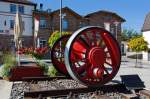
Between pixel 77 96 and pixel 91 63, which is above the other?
pixel 91 63

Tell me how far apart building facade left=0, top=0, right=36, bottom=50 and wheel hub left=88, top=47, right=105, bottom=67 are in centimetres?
4437

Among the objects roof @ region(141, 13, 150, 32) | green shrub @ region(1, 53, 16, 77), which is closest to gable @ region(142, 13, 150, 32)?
roof @ region(141, 13, 150, 32)

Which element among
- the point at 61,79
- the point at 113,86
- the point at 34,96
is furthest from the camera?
the point at 61,79

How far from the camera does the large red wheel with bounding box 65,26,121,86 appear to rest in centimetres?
1173

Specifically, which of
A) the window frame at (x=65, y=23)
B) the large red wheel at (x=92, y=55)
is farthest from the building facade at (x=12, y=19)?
the large red wheel at (x=92, y=55)

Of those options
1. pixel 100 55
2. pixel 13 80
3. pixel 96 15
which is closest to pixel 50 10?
pixel 96 15

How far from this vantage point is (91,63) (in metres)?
12.0

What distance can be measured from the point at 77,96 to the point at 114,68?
2.61m

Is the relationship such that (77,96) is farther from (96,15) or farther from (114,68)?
(96,15)

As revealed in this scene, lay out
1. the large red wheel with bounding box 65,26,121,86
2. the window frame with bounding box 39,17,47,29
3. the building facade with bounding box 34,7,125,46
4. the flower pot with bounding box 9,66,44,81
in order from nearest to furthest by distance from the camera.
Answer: the large red wheel with bounding box 65,26,121,86 < the flower pot with bounding box 9,66,44,81 < the window frame with bounding box 39,17,47,29 < the building facade with bounding box 34,7,125,46

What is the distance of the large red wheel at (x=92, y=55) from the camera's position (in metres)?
11.7

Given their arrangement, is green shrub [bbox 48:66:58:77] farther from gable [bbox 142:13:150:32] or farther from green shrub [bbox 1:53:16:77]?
gable [bbox 142:13:150:32]

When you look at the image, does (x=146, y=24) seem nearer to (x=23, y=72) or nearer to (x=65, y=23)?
(x=65, y=23)

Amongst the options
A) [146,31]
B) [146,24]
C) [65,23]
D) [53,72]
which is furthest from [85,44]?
[146,24]
